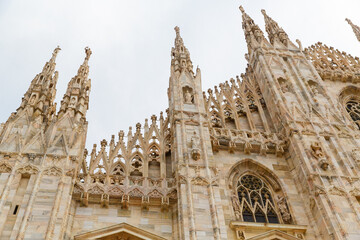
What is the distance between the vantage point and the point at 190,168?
36.4ft

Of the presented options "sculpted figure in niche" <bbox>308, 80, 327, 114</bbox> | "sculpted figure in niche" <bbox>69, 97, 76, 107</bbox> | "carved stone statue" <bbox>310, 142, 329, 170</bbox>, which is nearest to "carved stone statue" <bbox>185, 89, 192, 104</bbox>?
"sculpted figure in niche" <bbox>69, 97, 76, 107</bbox>

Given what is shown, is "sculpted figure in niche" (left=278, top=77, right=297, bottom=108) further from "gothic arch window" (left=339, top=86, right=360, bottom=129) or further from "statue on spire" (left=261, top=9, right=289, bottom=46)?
"statue on spire" (left=261, top=9, right=289, bottom=46)

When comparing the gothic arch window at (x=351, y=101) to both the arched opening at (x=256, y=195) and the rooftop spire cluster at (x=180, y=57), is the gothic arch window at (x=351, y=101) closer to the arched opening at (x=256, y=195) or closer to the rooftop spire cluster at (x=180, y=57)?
the arched opening at (x=256, y=195)

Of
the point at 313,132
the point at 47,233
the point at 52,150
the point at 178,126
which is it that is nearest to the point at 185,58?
the point at 178,126

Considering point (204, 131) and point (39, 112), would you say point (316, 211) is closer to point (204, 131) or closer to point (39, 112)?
point (204, 131)

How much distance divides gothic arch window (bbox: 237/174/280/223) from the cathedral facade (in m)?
0.03

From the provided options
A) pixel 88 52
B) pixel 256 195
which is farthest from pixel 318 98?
pixel 88 52

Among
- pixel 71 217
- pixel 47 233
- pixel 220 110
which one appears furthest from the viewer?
pixel 220 110

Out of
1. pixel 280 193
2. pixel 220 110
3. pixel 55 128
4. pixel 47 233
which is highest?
pixel 220 110

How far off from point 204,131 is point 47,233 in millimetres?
5670

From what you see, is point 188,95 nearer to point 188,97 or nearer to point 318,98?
point 188,97

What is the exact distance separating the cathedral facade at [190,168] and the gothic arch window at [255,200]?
34mm

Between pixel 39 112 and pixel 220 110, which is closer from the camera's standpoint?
pixel 39 112

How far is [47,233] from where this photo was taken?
8.71 metres
